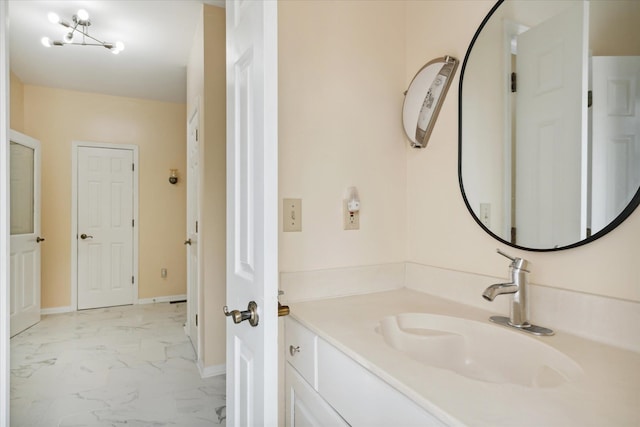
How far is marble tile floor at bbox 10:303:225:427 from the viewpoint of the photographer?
2.03 meters

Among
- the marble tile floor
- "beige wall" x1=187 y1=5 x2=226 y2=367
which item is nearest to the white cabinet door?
the marble tile floor

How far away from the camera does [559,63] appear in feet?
3.39

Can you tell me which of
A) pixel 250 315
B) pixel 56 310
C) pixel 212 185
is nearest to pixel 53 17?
pixel 212 185

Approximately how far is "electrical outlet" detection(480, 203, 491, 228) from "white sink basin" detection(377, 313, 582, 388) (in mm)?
361

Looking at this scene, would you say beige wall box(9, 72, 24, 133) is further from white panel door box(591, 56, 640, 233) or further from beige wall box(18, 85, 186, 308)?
white panel door box(591, 56, 640, 233)

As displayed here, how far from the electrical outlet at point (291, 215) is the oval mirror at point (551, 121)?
2.10ft

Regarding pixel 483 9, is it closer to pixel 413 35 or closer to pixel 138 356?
pixel 413 35

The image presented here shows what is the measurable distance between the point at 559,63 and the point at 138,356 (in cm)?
328

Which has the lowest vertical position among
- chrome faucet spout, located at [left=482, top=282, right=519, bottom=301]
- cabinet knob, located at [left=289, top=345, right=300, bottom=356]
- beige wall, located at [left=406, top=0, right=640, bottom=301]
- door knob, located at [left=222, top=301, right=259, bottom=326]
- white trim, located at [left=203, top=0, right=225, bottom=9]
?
cabinet knob, located at [left=289, top=345, right=300, bottom=356]

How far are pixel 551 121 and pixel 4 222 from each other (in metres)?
1.74

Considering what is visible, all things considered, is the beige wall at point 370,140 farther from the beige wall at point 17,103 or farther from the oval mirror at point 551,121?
the beige wall at point 17,103

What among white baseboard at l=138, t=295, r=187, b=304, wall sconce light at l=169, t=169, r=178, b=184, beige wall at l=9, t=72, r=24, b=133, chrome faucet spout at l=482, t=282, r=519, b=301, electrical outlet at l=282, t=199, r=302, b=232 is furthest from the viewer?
wall sconce light at l=169, t=169, r=178, b=184

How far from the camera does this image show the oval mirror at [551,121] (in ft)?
2.93

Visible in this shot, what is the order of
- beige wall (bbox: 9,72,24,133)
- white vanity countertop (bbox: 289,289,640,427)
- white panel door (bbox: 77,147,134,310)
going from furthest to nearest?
white panel door (bbox: 77,147,134,310), beige wall (bbox: 9,72,24,133), white vanity countertop (bbox: 289,289,640,427)
